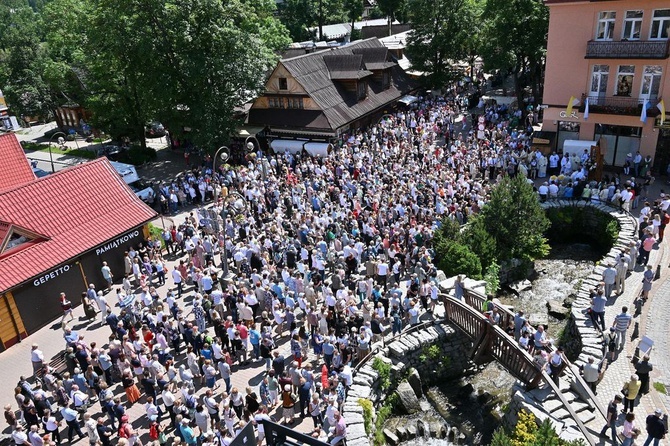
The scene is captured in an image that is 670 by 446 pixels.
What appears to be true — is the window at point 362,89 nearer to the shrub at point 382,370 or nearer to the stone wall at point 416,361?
the stone wall at point 416,361

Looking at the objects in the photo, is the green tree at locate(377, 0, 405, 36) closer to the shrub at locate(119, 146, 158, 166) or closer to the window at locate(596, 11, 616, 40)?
the shrub at locate(119, 146, 158, 166)

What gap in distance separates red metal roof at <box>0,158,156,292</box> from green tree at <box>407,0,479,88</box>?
29.4 metres

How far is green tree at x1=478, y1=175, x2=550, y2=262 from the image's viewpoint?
2108cm

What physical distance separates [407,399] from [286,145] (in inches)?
887

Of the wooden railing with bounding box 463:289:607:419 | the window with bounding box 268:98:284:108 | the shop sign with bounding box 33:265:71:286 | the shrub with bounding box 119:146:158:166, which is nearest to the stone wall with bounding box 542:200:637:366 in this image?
the wooden railing with bounding box 463:289:607:419

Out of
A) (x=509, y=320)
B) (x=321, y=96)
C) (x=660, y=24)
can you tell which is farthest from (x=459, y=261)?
(x=321, y=96)

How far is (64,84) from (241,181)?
2562 centimetres

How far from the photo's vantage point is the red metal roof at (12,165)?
25984 millimetres

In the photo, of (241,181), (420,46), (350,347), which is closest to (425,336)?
(350,347)

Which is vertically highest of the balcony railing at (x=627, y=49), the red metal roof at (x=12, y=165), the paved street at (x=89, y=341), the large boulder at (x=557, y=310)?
the balcony railing at (x=627, y=49)

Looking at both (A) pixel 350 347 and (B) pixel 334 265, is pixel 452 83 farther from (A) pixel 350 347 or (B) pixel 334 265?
(A) pixel 350 347

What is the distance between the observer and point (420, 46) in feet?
147

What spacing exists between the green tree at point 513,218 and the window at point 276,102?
19.4 metres

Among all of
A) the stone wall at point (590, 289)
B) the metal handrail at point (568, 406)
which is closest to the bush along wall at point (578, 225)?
the stone wall at point (590, 289)
